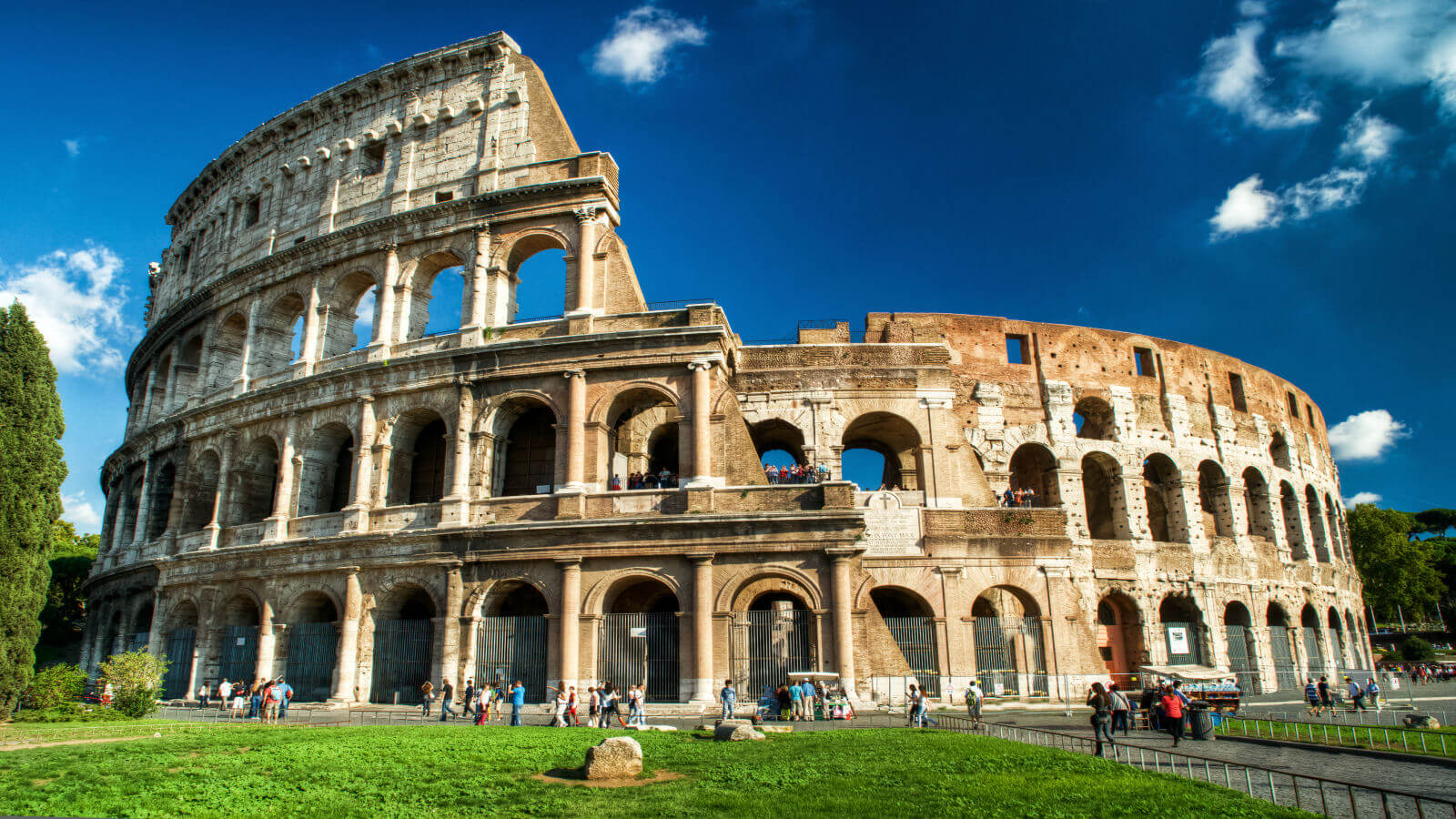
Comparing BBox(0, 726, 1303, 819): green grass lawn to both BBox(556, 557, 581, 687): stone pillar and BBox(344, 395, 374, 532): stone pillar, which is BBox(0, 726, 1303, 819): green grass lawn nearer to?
BBox(556, 557, 581, 687): stone pillar

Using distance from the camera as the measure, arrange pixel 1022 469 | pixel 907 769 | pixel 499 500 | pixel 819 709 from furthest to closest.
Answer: pixel 1022 469
pixel 499 500
pixel 819 709
pixel 907 769

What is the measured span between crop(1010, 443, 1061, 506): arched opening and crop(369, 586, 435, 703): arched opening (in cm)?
1843

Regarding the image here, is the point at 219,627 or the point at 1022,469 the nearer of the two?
the point at 219,627

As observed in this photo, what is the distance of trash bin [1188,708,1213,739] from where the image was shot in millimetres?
15641

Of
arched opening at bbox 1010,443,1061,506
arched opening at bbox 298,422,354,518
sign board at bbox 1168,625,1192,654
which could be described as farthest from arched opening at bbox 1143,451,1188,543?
arched opening at bbox 298,422,354,518

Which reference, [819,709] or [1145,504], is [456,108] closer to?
[819,709]

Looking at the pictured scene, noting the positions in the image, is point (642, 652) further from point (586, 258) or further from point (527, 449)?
point (586, 258)

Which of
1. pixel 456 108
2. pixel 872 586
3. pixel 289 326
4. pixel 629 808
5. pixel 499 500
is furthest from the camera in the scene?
pixel 289 326

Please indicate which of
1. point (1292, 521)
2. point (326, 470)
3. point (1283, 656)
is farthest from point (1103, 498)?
point (326, 470)

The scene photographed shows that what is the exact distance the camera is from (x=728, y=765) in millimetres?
11203

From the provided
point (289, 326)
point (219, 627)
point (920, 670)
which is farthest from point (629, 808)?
point (289, 326)

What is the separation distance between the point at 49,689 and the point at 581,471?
1180cm

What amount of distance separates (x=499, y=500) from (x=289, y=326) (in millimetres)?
12163

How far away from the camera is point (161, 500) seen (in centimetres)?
2989
